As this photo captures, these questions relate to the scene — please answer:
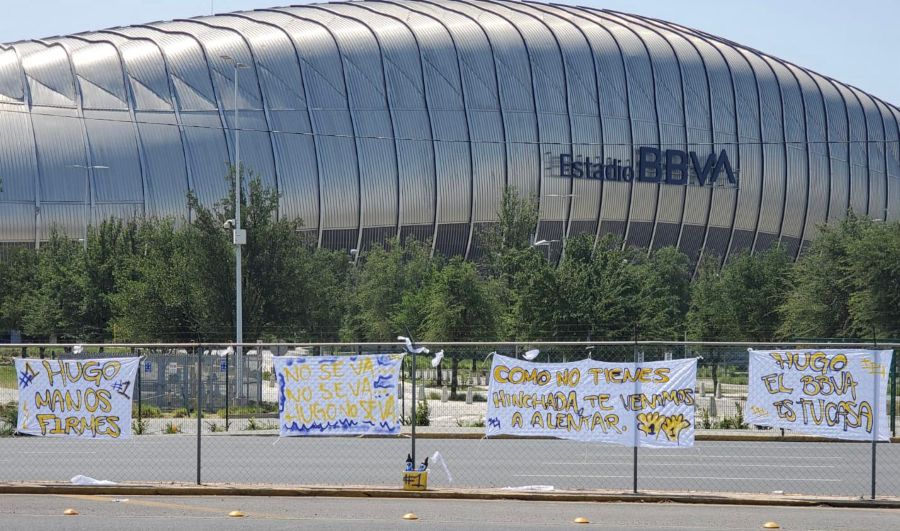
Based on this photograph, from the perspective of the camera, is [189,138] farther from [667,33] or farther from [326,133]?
[667,33]

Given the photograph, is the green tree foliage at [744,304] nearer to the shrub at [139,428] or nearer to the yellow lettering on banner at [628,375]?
the shrub at [139,428]

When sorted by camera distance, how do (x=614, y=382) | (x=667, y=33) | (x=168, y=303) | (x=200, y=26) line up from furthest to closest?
(x=667, y=33) → (x=200, y=26) → (x=168, y=303) → (x=614, y=382)

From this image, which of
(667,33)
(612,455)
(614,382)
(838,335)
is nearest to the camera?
(614,382)

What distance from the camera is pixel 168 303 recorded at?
39750 millimetres

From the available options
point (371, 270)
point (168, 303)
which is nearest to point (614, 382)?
point (168, 303)

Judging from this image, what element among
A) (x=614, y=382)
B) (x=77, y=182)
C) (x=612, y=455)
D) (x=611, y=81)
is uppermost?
(x=611, y=81)

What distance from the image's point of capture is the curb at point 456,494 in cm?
1416

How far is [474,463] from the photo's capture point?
19.1m

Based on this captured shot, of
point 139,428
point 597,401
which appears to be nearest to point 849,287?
point 139,428

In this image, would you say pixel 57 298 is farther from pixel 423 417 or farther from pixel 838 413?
pixel 838 413

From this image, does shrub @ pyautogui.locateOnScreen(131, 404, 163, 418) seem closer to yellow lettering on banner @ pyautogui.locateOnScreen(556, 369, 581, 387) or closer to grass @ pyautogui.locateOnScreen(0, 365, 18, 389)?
grass @ pyautogui.locateOnScreen(0, 365, 18, 389)

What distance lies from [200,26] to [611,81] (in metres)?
27.0

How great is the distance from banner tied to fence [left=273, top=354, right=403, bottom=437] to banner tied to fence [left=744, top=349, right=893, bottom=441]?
4733 millimetres

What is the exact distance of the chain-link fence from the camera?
16578 millimetres
